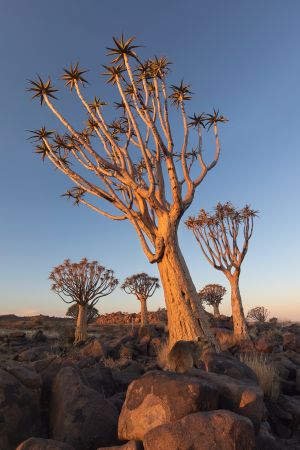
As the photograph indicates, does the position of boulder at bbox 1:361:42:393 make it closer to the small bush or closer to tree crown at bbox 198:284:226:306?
the small bush

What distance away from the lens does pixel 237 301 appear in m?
18.4

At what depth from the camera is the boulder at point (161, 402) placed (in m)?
3.79

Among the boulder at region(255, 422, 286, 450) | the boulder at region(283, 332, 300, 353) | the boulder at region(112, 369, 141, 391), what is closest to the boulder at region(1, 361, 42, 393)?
the boulder at region(112, 369, 141, 391)

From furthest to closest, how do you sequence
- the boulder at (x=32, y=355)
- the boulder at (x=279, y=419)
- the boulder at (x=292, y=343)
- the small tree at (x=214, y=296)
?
the small tree at (x=214, y=296), the boulder at (x=292, y=343), the boulder at (x=32, y=355), the boulder at (x=279, y=419)

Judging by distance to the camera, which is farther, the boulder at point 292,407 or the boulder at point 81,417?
the boulder at point 292,407

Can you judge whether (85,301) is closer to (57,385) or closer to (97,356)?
(97,356)

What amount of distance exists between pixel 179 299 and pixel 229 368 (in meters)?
4.09

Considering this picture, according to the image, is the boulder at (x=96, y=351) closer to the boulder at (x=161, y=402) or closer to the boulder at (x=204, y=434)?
the boulder at (x=161, y=402)

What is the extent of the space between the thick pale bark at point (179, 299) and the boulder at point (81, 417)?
492 cm

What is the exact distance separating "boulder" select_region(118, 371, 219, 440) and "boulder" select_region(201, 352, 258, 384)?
1247mm

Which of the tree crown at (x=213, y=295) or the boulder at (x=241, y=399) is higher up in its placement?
the tree crown at (x=213, y=295)

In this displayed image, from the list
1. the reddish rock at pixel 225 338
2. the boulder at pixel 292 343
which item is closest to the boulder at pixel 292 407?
the reddish rock at pixel 225 338

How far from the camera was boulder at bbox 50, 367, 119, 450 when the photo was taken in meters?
4.05

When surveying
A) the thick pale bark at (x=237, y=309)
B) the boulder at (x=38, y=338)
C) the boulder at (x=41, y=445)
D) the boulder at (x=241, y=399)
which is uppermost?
the thick pale bark at (x=237, y=309)
